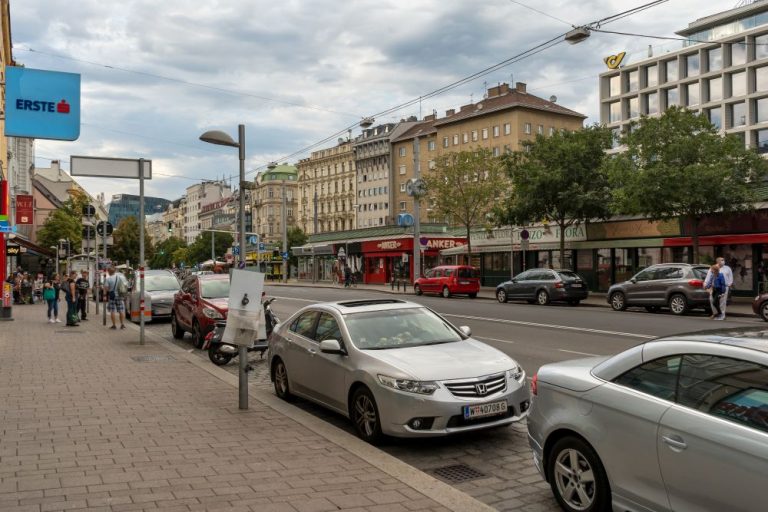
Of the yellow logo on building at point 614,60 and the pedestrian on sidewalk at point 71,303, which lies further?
the yellow logo on building at point 614,60

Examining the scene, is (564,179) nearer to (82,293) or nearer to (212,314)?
(82,293)

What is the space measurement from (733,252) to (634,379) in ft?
92.1

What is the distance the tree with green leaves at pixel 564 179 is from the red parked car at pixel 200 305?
66.8 ft

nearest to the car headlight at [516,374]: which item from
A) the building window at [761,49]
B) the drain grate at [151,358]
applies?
the drain grate at [151,358]

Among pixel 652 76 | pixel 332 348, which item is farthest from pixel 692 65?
pixel 332 348

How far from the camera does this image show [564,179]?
32875 millimetres

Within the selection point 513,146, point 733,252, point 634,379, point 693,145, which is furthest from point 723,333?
point 513,146

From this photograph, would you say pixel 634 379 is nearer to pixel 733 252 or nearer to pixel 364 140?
pixel 733 252

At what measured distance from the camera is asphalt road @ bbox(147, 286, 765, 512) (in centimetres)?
554

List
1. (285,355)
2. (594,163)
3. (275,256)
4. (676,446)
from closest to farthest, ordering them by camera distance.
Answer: (676,446) → (285,355) → (594,163) → (275,256)

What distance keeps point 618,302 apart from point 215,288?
15140 mm

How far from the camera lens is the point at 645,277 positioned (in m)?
23.9

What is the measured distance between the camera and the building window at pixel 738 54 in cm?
6291

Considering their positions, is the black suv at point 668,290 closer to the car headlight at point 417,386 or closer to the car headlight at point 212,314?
the car headlight at point 212,314
